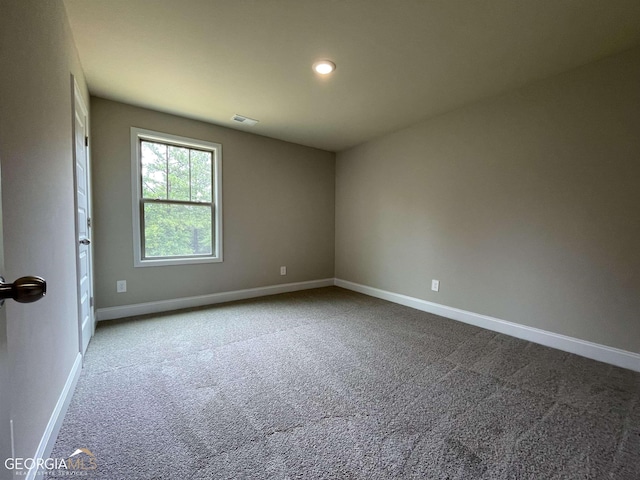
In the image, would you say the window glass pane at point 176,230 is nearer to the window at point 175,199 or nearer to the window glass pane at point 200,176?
the window at point 175,199

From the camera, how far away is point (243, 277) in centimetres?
401

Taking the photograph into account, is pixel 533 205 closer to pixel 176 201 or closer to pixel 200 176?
pixel 200 176

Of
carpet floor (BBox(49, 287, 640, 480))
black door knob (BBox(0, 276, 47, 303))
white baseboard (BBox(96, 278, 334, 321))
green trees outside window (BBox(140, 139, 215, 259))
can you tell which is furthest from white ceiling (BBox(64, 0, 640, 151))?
carpet floor (BBox(49, 287, 640, 480))

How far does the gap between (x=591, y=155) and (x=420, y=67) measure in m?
1.55

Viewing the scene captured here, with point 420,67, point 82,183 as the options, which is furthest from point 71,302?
point 420,67

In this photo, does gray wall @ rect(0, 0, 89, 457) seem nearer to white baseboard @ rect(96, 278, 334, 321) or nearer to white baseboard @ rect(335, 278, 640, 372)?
white baseboard @ rect(96, 278, 334, 321)

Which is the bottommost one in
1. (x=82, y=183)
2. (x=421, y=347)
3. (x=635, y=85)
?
(x=421, y=347)

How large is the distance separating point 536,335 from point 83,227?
13.6 feet

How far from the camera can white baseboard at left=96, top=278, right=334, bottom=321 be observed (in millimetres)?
3087

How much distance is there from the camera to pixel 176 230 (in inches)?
138

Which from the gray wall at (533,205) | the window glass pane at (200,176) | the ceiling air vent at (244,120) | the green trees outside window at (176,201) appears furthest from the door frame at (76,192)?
the gray wall at (533,205)

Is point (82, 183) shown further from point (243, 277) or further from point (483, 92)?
point (483, 92)

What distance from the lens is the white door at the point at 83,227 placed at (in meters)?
2.18

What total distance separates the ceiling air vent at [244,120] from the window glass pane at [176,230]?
1.16 metres
